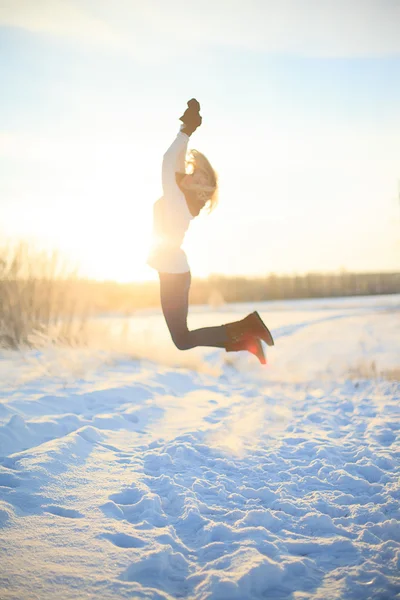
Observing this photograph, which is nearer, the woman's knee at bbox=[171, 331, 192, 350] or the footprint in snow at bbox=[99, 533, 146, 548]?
the footprint in snow at bbox=[99, 533, 146, 548]

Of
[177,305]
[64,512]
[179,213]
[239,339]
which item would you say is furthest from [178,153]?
[64,512]

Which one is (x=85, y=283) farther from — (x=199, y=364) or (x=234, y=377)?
(x=234, y=377)

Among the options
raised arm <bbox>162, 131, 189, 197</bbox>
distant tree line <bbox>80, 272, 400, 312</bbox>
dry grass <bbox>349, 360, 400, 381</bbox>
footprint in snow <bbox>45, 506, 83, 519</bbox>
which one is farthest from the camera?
distant tree line <bbox>80, 272, 400, 312</bbox>

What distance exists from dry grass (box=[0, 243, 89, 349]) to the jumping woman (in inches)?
166

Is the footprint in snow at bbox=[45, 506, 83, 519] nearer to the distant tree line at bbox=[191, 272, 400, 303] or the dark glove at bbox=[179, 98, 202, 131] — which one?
the dark glove at bbox=[179, 98, 202, 131]

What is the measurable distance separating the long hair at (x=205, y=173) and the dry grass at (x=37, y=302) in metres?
4.51

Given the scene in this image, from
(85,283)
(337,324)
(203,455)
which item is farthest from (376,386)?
(337,324)

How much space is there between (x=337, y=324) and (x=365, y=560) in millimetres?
14078

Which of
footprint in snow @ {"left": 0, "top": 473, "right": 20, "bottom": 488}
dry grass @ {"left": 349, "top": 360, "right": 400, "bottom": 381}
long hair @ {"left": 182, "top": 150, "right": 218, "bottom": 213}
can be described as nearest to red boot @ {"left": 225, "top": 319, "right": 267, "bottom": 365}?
long hair @ {"left": 182, "top": 150, "right": 218, "bottom": 213}

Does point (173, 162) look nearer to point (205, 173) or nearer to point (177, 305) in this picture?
point (205, 173)

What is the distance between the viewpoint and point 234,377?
275 inches

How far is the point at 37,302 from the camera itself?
7.34 m

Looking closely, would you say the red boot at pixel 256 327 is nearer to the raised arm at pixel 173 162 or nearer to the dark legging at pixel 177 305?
the dark legging at pixel 177 305

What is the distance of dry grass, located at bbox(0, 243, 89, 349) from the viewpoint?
6.74 metres
